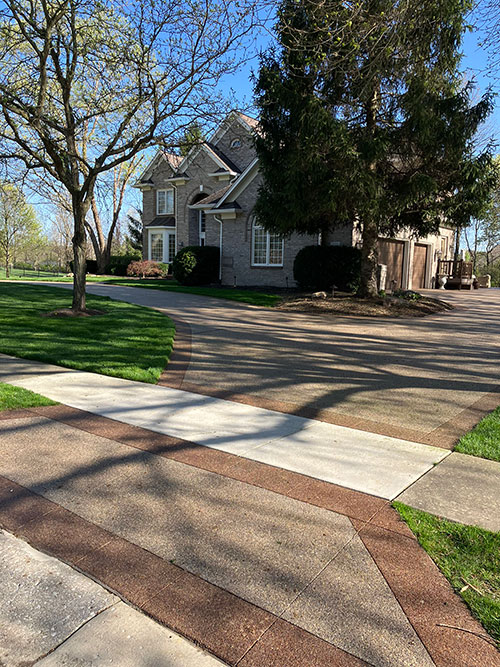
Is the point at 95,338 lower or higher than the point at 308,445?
higher

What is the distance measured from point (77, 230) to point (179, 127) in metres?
3.78

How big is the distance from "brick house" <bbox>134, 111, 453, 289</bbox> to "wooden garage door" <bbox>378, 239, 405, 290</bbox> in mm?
48

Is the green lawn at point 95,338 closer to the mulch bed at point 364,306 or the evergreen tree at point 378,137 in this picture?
the mulch bed at point 364,306

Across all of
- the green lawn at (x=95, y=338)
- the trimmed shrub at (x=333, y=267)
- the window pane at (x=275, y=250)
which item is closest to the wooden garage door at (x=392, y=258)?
the trimmed shrub at (x=333, y=267)

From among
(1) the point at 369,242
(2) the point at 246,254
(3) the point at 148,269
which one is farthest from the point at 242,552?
(3) the point at 148,269

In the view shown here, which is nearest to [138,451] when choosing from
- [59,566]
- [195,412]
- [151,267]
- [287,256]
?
[195,412]

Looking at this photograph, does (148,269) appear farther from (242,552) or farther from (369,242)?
(242,552)

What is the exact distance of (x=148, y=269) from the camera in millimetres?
32031

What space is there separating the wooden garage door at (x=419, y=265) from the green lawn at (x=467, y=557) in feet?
82.6

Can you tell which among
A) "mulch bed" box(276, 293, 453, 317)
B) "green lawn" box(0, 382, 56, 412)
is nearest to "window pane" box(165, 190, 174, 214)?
"mulch bed" box(276, 293, 453, 317)

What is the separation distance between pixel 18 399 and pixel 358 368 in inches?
204

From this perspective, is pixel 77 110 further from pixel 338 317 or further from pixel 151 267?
pixel 151 267

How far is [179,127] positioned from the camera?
12523 millimetres

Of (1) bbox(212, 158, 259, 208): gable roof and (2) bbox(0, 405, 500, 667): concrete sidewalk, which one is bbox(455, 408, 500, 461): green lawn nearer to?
(2) bbox(0, 405, 500, 667): concrete sidewalk
